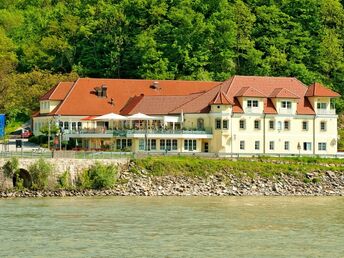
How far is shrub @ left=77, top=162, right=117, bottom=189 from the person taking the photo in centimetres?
7288

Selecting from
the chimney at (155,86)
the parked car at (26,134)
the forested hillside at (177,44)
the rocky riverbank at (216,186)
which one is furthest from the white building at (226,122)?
the forested hillside at (177,44)

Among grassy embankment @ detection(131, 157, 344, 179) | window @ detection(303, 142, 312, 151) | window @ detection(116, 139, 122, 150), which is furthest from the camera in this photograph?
window @ detection(303, 142, 312, 151)

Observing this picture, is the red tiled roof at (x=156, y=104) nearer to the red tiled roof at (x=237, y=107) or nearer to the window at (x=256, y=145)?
the red tiled roof at (x=237, y=107)

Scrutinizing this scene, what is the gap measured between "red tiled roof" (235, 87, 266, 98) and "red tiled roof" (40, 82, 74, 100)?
17.1m

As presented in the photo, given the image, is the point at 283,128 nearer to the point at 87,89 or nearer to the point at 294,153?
the point at 294,153

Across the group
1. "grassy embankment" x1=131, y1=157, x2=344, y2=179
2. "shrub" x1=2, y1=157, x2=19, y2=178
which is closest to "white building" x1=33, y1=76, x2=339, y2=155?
"grassy embankment" x1=131, y1=157, x2=344, y2=179

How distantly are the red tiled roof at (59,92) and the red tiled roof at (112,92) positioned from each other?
2.71ft

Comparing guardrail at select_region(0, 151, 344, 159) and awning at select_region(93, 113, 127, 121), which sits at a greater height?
awning at select_region(93, 113, 127, 121)

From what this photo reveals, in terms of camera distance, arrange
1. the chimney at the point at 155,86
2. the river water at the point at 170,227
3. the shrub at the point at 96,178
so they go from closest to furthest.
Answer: the river water at the point at 170,227 < the shrub at the point at 96,178 < the chimney at the point at 155,86

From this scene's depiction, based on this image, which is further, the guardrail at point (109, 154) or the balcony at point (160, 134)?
the balcony at point (160, 134)

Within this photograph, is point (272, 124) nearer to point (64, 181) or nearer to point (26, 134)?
point (64, 181)

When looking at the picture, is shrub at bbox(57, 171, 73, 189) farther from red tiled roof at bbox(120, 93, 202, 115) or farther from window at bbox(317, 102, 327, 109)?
window at bbox(317, 102, 327, 109)

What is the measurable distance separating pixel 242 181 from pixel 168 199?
26.4 ft

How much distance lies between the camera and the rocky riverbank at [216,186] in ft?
239
